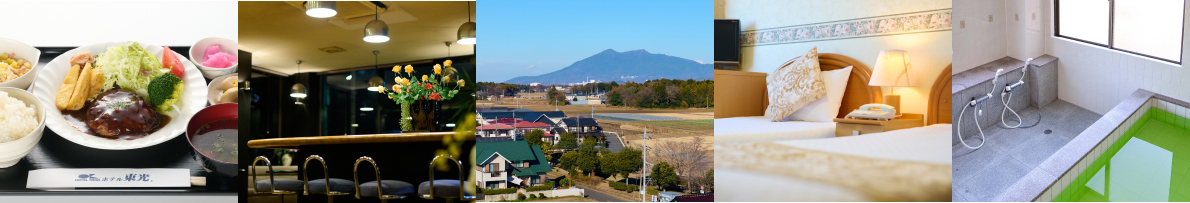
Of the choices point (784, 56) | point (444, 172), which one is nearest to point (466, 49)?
point (444, 172)

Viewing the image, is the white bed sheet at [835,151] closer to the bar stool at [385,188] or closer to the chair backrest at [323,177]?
the bar stool at [385,188]

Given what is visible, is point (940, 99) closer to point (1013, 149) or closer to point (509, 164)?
point (1013, 149)

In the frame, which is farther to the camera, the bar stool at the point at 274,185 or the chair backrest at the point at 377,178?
the bar stool at the point at 274,185

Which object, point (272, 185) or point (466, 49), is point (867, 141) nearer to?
point (466, 49)

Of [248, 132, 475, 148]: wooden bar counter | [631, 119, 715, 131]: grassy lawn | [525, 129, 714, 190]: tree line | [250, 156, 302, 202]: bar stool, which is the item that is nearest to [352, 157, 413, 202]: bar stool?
[248, 132, 475, 148]: wooden bar counter

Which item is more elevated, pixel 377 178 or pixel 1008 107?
pixel 1008 107

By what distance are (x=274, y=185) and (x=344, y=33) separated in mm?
973

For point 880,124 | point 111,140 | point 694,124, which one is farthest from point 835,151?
point 111,140

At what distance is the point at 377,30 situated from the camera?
2916 mm

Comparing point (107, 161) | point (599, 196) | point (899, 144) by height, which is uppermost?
point (899, 144)

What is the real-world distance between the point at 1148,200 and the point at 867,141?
1675 mm

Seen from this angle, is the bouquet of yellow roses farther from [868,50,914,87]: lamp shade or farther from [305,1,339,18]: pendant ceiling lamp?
[868,50,914,87]: lamp shade

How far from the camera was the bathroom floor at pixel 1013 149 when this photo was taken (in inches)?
114

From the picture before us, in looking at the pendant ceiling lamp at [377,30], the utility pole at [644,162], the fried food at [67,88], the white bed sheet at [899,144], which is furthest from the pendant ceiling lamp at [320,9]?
the white bed sheet at [899,144]
